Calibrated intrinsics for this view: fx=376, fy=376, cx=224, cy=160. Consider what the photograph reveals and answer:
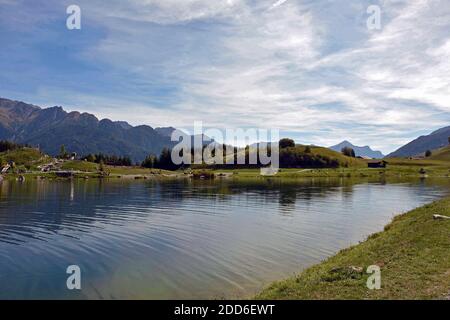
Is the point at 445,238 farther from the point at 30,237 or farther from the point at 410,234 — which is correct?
the point at 30,237

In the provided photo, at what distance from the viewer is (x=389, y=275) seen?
1008 inches

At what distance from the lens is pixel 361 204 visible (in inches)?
3556

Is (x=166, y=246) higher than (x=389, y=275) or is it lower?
lower

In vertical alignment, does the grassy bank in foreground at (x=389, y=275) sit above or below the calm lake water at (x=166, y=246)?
above

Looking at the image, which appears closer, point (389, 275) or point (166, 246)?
point (389, 275)

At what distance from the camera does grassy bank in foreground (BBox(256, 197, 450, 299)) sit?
22125mm

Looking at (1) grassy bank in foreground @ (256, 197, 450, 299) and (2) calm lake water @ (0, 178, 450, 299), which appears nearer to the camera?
(1) grassy bank in foreground @ (256, 197, 450, 299)

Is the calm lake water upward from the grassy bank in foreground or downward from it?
downward

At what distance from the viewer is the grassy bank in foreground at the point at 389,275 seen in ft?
72.6

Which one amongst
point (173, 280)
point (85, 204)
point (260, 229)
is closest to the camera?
point (173, 280)

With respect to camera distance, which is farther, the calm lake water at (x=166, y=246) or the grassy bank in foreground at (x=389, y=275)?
the calm lake water at (x=166, y=246)
